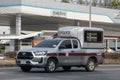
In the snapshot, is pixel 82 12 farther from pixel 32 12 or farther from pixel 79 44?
pixel 79 44

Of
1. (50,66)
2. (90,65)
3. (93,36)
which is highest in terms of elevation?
(93,36)

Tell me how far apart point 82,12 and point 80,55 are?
53.4 m

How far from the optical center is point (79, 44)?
971 inches

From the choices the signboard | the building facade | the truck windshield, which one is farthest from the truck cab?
the signboard

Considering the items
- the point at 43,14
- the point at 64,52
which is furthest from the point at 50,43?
the point at 43,14

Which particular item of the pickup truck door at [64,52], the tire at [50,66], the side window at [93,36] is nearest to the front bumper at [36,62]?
the tire at [50,66]

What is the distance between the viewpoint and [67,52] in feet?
77.2

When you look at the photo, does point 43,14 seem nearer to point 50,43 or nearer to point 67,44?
point 67,44

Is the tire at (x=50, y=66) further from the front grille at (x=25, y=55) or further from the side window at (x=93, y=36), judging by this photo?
the side window at (x=93, y=36)

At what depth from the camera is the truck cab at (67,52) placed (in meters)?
22.1

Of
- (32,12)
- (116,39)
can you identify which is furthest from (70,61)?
(116,39)

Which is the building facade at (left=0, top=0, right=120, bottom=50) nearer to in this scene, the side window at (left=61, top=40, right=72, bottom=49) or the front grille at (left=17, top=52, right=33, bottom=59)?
the side window at (left=61, top=40, right=72, bottom=49)

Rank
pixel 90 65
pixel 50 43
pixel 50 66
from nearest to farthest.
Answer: pixel 50 66
pixel 50 43
pixel 90 65

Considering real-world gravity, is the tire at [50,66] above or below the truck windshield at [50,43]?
below
